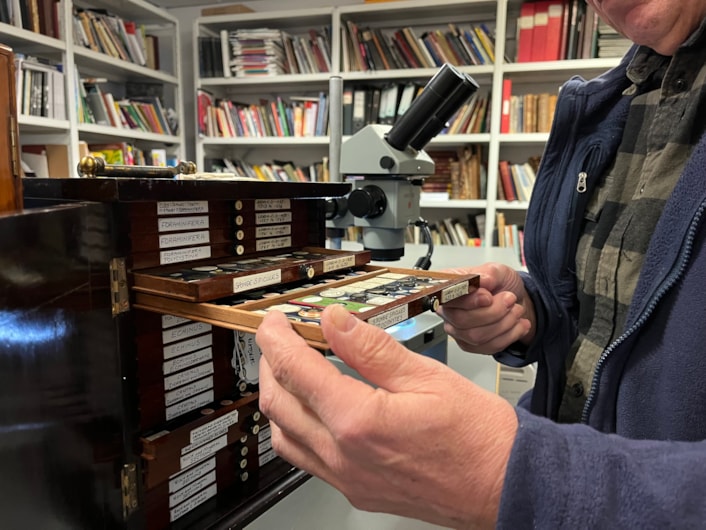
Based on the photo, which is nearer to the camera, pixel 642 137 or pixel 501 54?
pixel 642 137

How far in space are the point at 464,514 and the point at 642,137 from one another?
25.5 inches

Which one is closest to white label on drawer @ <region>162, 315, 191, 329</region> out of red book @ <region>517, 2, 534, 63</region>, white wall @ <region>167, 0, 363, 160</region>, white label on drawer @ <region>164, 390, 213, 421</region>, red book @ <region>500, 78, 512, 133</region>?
white label on drawer @ <region>164, 390, 213, 421</region>

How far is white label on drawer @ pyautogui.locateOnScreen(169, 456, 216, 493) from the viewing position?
65 cm

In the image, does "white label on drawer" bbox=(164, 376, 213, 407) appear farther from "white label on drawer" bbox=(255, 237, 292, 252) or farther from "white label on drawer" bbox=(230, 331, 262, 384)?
"white label on drawer" bbox=(255, 237, 292, 252)

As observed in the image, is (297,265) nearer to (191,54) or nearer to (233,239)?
(233,239)

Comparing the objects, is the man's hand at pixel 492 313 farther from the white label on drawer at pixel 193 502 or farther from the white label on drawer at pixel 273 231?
the white label on drawer at pixel 193 502

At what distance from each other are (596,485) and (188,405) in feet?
1.66

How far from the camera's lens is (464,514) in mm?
401

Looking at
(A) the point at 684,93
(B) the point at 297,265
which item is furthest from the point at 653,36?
(B) the point at 297,265

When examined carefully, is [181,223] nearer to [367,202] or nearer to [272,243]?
[272,243]

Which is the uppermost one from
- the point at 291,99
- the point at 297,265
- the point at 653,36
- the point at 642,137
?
the point at 291,99

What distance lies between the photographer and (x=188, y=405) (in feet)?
2.22

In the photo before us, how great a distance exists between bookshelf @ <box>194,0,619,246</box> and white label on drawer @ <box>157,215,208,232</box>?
2.77 metres

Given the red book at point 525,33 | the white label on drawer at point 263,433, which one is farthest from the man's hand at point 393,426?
the red book at point 525,33
